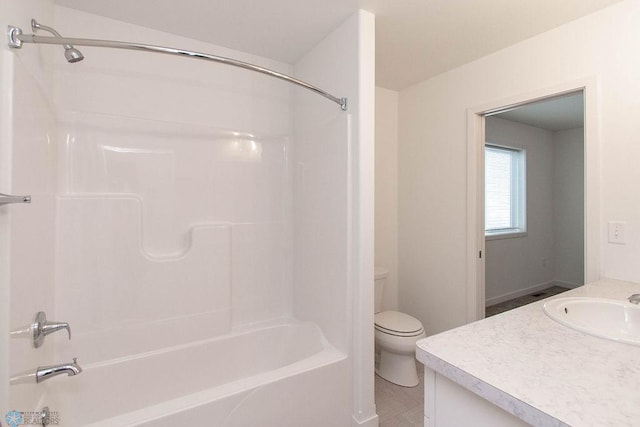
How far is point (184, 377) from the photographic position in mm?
1771

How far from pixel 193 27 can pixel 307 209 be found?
1.38m

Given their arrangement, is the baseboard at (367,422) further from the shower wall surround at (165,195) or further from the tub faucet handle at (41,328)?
the tub faucet handle at (41,328)

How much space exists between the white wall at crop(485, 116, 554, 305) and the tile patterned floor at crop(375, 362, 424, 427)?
2.18 meters

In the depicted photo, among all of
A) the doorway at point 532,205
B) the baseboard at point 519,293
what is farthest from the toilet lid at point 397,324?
the baseboard at point 519,293

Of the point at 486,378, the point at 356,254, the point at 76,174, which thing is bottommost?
the point at 486,378

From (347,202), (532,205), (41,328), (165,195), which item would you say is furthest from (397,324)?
(532,205)

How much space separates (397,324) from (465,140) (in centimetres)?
151

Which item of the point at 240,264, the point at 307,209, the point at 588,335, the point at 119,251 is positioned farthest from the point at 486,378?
the point at 119,251

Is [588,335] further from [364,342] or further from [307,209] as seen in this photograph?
[307,209]

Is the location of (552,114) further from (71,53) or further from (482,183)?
(71,53)

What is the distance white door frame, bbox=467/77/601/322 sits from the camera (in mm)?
1616

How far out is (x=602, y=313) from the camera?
3.83ft

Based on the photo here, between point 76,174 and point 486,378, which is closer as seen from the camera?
point 486,378

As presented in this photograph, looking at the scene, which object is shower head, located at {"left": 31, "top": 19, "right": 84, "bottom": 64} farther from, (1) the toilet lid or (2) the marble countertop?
(1) the toilet lid
